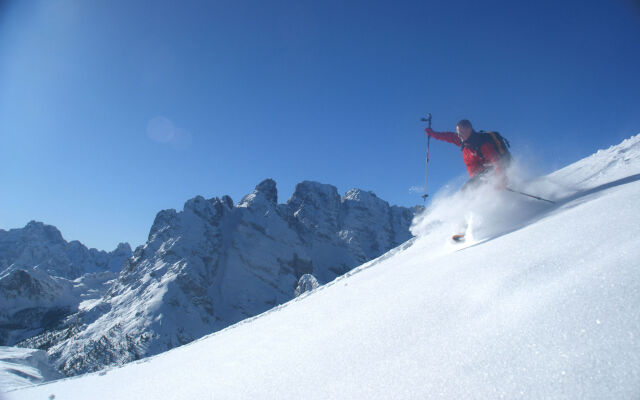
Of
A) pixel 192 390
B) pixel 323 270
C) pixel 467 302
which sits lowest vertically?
pixel 192 390

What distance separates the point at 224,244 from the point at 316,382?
132 m

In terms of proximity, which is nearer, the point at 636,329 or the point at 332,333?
the point at 636,329

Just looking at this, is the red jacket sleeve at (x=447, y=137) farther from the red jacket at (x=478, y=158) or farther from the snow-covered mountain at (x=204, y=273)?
the snow-covered mountain at (x=204, y=273)

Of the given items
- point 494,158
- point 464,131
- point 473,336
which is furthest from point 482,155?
point 473,336

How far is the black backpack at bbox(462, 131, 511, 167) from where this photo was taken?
282 inches

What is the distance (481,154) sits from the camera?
24.3ft

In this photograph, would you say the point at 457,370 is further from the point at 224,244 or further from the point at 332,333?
the point at 224,244

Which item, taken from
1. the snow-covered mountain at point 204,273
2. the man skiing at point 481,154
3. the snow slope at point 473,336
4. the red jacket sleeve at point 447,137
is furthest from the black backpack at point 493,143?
the snow-covered mountain at point 204,273

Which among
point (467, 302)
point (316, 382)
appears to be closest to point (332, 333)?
point (316, 382)

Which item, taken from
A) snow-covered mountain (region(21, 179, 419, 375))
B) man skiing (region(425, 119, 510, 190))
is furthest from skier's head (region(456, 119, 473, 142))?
snow-covered mountain (region(21, 179, 419, 375))

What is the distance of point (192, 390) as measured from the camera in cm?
302

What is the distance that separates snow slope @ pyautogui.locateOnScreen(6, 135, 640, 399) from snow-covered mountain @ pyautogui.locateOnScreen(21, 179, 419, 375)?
3065 inches

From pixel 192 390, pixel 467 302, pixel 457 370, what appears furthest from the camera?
pixel 192 390

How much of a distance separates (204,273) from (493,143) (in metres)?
119
